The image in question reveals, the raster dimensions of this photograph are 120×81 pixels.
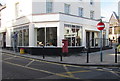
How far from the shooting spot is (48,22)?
1695 cm

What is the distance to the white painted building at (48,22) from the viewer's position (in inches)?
664

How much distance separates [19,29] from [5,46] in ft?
23.3

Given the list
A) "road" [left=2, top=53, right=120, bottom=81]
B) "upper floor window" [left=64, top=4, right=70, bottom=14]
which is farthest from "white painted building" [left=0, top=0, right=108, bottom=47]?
"road" [left=2, top=53, right=120, bottom=81]

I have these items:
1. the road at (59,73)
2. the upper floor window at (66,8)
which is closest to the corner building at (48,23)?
the upper floor window at (66,8)

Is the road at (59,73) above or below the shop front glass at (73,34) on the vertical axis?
below

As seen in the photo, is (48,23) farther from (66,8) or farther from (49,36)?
(66,8)

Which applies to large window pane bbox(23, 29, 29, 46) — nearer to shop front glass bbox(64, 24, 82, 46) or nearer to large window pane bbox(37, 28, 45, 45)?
large window pane bbox(37, 28, 45, 45)

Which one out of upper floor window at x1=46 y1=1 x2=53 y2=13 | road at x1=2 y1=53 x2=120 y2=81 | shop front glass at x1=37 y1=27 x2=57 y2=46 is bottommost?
road at x1=2 y1=53 x2=120 y2=81

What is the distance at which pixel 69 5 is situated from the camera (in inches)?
859

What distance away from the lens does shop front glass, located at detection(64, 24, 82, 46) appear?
57.2ft

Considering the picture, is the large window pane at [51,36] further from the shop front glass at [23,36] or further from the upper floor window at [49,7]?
the upper floor window at [49,7]

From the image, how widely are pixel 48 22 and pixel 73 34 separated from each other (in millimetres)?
3489

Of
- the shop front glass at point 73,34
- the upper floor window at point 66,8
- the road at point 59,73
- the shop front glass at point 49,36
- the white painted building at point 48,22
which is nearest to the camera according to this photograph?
the road at point 59,73

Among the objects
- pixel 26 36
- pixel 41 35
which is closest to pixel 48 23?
pixel 41 35
